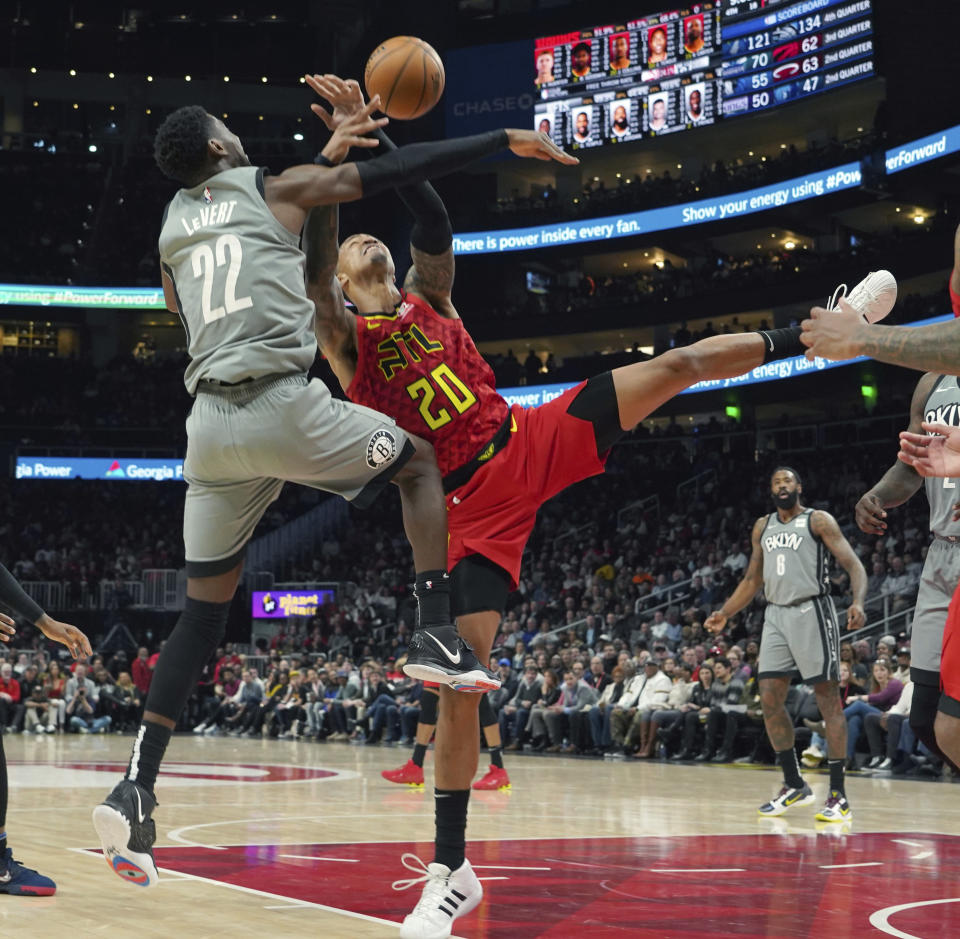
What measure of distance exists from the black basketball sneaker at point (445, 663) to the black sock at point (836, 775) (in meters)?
4.66

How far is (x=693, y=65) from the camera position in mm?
27859

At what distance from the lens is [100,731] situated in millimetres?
21219

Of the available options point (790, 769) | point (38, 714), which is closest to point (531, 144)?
point (790, 769)

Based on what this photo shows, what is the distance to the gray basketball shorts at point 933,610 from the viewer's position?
16.5 ft

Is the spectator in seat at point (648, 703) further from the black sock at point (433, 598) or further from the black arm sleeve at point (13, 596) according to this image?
the black sock at point (433, 598)

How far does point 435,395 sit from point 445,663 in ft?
3.61

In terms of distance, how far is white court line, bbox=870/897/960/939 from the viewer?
3.82 metres

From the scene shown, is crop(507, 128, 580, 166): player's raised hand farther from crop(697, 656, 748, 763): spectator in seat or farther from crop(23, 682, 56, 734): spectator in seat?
crop(23, 682, 56, 734): spectator in seat

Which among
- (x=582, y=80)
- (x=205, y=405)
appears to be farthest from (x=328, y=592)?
(x=205, y=405)

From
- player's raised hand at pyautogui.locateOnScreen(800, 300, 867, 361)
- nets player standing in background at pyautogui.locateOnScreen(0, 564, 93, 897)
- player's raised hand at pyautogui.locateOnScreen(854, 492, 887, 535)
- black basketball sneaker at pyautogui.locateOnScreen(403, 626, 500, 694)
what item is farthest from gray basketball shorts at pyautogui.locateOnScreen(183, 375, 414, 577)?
player's raised hand at pyautogui.locateOnScreen(854, 492, 887, 535)

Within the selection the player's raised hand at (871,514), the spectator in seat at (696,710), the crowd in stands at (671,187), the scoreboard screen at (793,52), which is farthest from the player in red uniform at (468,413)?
the scoreboard screen at (793,52)

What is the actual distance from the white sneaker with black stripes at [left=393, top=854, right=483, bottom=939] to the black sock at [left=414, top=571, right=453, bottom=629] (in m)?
0.83

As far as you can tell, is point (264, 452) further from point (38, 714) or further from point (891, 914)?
point (38, 714)

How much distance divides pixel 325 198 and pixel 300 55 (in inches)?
1393
